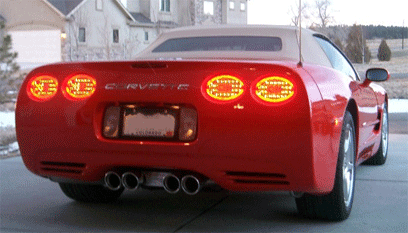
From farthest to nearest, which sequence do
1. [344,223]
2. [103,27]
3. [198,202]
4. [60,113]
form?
[103,27]
[198,202]
[344,223]
[60,113]

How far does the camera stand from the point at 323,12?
91.9 ft

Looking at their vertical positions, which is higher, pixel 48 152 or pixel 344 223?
pixel 48 152

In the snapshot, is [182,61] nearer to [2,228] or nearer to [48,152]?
[48,152]

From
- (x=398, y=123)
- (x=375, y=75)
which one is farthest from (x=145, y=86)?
(x=398, y=123)

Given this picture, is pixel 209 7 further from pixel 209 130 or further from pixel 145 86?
pixel 209 130

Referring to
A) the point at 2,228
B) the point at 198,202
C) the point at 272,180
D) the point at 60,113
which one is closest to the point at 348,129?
the point at 272,180

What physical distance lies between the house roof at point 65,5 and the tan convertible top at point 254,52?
2807 cm

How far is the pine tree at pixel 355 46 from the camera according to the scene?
34.8 metres

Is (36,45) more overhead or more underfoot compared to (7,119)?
more underfoot

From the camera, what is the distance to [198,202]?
197 inches

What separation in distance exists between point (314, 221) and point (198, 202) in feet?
3.17

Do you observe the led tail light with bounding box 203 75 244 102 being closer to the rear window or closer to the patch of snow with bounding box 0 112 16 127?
the rear window

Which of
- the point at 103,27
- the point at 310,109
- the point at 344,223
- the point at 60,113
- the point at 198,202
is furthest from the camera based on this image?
the point at 103,27

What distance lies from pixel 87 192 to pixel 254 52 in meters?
1.48
